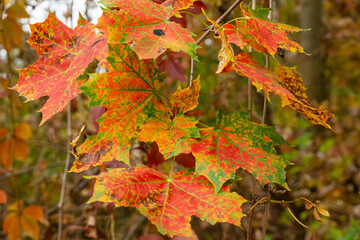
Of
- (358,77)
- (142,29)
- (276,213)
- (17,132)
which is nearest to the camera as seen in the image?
(142,29)

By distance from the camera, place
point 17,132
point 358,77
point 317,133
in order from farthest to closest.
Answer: point 358,77
point 317,133
point 17,132

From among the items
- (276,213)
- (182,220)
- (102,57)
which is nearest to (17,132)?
(102,57)

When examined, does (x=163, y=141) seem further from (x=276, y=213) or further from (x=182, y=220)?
(x=276, y=213)

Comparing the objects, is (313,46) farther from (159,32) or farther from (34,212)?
(159,32)

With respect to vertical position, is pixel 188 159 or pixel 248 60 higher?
pixel 248 60

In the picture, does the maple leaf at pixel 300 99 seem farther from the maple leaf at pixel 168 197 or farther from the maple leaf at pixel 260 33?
the maple leaf at pixel 168 197

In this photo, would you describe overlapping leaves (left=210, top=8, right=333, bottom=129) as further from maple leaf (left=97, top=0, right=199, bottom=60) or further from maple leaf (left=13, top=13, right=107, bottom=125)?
maple leaf (left=13, top=13, right=107, bottom=125)

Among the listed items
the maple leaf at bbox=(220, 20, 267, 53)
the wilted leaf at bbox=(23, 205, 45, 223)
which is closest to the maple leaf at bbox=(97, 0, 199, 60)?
the maple leaf at bbox=(220, 20, 267, 53)

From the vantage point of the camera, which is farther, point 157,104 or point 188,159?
point 188,159
